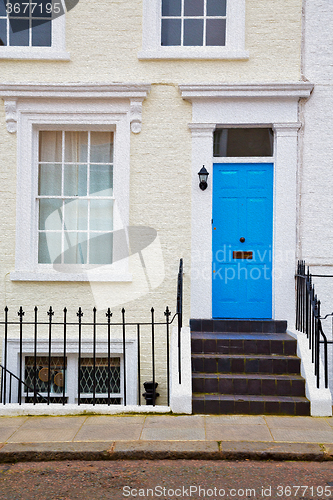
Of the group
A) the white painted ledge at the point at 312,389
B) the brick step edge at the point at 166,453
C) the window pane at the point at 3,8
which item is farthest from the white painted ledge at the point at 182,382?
the window pane at the point at 3,8

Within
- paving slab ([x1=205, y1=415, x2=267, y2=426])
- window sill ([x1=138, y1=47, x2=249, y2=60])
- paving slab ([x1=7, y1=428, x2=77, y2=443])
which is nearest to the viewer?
paving slab ([x1=7, y1=428, x2=77, y2=443])

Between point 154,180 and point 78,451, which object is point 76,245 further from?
point 78,451

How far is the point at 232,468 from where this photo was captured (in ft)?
15.0

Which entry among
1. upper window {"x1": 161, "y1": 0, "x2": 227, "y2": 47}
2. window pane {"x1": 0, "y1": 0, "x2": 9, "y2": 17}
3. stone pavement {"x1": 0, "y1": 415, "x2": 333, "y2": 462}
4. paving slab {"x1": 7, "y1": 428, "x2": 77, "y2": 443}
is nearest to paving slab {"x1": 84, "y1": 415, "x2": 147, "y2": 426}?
stone pavement {"x1": 0, "y1": 415, "x2": 333, "y2": 462}

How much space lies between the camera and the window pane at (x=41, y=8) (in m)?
7.89

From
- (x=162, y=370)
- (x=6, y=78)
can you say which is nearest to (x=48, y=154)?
(x=6, y=78)

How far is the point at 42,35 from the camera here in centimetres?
788

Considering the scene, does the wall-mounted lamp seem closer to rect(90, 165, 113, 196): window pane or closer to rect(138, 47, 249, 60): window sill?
rect(90, 165, 113, 196): window pane

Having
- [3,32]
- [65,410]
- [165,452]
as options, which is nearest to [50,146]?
[3,32]

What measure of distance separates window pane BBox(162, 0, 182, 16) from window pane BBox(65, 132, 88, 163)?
221 cm

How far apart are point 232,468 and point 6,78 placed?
626cm

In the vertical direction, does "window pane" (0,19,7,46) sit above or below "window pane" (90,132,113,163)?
above

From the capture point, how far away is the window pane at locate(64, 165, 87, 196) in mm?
7945

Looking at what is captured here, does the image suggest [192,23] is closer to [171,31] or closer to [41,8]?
[171,31]
